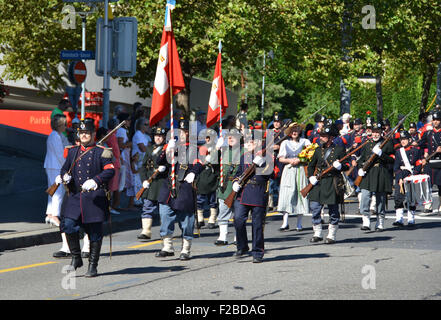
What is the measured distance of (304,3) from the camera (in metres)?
27.4

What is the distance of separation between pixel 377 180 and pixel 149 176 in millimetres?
4168

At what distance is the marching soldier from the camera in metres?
13.0

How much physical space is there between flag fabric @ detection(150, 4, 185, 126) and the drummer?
5331 millimetres

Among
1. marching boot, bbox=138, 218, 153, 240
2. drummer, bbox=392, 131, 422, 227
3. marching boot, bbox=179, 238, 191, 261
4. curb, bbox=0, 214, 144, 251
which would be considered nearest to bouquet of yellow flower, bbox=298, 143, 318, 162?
drummer, bbox=392, 131, 422, 227

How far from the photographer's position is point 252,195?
11117mm

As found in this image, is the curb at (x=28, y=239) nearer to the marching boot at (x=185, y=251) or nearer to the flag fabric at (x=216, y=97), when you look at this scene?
the marching boot at (x=185, y=251)

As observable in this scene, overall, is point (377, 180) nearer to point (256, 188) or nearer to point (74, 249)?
point (256, 188)

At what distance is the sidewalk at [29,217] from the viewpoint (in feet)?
41.3

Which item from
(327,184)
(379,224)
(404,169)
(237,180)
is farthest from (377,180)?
(237,180)

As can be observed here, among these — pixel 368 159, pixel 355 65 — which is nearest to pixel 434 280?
pixel 368 159

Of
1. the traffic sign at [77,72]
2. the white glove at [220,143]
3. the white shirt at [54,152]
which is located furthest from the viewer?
the traffic sign at [77,72]

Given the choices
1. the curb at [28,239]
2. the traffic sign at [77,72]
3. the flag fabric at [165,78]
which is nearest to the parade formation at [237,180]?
the flag fabric at [165,78]

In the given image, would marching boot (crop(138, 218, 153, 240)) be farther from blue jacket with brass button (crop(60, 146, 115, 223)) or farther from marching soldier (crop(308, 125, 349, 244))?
blue jacket with brass button (crop(60, 146, 115, 223))

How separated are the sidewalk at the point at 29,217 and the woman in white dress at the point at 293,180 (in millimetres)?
2575
